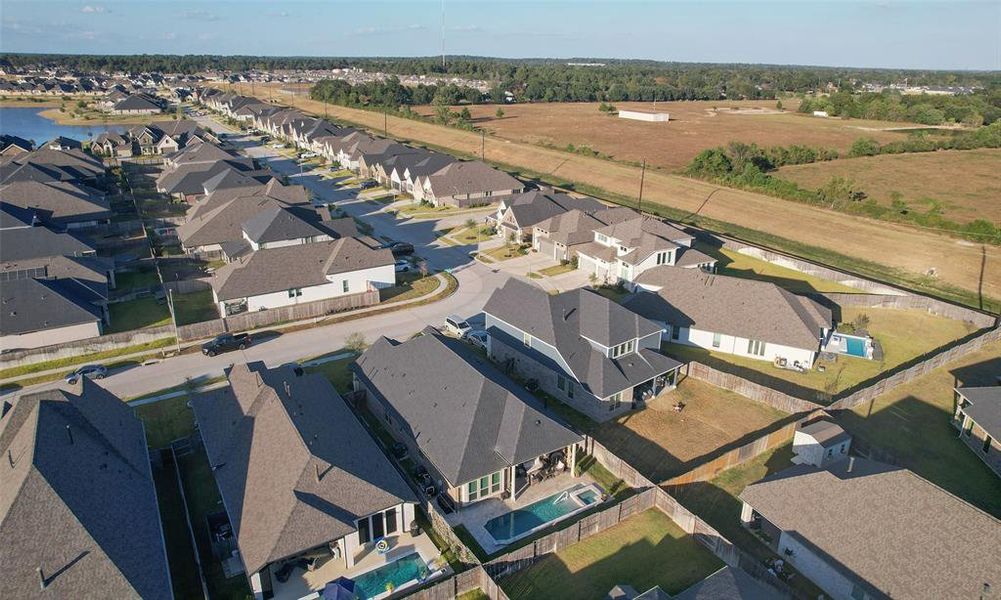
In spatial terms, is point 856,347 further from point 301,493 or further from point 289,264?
point 289,264

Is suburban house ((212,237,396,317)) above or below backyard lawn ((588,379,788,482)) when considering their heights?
above

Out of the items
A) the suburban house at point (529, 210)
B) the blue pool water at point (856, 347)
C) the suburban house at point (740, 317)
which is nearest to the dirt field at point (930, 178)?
the suburban house at point (529, 210)

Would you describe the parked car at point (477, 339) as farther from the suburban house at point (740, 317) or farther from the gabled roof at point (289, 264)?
the gabled roof at point (289, 264)

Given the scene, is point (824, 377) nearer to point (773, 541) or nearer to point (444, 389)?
point (773, 541)

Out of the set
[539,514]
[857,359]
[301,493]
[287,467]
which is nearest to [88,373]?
[287,467]

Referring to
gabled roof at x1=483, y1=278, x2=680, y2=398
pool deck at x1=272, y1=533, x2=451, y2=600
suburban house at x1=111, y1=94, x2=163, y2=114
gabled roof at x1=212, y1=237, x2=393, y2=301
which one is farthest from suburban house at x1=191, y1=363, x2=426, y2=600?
suburban house at x1=111, y1=94, x2=163, y2=114

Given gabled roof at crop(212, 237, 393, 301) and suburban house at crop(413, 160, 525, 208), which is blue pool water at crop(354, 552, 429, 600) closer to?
gabled roof at crop(212, 237, 393, 301)

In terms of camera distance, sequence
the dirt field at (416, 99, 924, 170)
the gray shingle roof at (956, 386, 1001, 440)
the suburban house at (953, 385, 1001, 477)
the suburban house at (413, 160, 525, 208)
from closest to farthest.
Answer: the suburban house at (953, 385, 1001, 477) → the gray shingle roof at (956, 386, 1001, 440) → the suburban house at (413, 160, 525, 208) → the dirt field at (416, 99, 924, 170)
